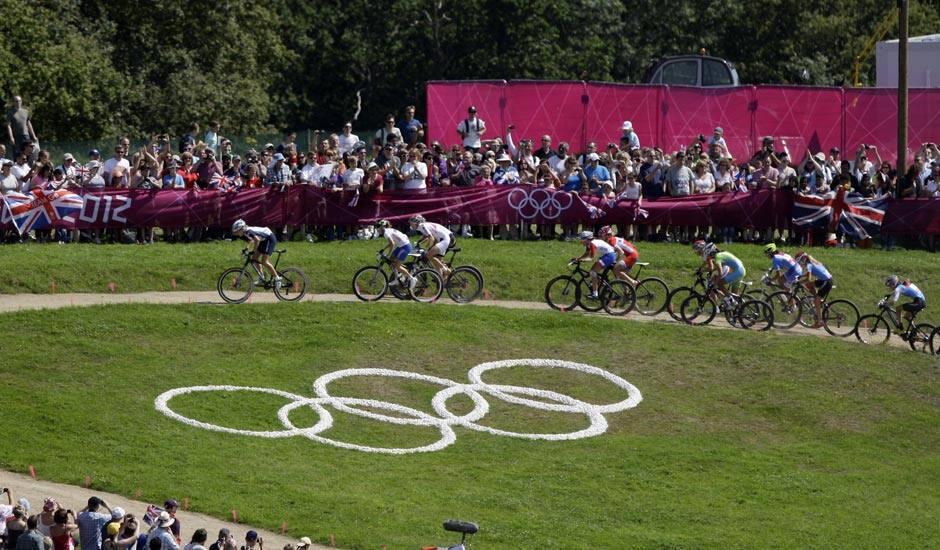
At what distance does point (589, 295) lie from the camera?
40.9m

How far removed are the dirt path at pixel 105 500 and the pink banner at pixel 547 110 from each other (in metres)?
24.4

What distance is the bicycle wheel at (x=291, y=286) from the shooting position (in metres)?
39.9

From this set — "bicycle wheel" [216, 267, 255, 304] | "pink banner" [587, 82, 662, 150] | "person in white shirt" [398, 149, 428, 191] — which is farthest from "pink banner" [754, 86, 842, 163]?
"bicycle wheel" [216, 267, 255, 304]

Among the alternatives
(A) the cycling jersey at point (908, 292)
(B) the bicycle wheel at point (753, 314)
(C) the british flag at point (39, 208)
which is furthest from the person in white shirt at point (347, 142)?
(A) the cycling jersey at point (908, 292)

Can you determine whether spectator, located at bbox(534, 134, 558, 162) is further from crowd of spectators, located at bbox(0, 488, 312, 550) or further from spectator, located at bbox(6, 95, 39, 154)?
crowd of spectators, located at bbox(0, 488, 312, 550)

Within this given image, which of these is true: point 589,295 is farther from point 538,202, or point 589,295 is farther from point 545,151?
point 545,151

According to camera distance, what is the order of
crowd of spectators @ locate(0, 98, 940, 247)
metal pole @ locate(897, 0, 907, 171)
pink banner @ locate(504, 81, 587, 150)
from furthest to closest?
pink banner @ locate(504, 81, 587, 150), metal pole @ locate(897, 0, 907, 171), crowd of spectators @ locate(0, 98, 940, 247)

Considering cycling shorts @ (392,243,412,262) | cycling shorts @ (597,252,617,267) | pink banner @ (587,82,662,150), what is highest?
pink banner @ (587,82,662,150)

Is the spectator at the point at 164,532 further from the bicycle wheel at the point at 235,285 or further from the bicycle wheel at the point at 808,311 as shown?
the bicycle wheel at the point at 808,311

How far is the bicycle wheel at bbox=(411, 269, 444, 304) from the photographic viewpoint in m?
40.5

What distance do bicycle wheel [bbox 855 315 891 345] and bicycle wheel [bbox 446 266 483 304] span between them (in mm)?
9319

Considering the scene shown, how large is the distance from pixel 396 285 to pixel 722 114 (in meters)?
15.8

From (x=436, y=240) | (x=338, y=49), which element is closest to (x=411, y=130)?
(x=436, y=240)

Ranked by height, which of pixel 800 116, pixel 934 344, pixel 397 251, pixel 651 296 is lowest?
pixel 934 344
